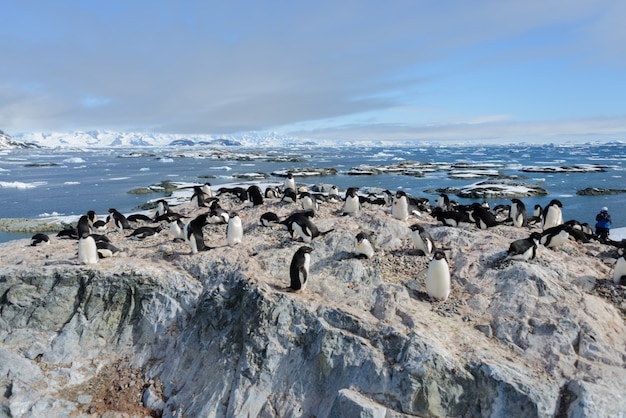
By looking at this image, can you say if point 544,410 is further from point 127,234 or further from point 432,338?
point 127,234

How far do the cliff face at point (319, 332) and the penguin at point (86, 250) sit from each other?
0.73 feet

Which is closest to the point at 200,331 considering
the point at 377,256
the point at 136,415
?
the point at 136,415

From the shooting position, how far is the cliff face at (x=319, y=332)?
23.5ft

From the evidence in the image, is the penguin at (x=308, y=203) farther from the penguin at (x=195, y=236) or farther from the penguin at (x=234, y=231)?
the penguin at (x=195, y=236)

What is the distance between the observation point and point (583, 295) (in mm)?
8586

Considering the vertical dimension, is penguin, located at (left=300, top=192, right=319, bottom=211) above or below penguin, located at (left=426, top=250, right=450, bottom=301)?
above

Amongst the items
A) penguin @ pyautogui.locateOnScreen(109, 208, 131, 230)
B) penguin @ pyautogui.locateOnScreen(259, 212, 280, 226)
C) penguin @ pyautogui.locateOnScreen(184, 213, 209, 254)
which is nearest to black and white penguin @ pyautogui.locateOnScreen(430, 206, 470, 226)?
penguin @ pyautogui.locateOnScreen(259, 212, 280, 226)

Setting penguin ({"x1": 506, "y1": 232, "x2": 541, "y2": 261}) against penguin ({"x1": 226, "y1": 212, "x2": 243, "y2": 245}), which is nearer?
penguin ({"x1": 506, "y1": 232, "x2": 541, "y2": 261})

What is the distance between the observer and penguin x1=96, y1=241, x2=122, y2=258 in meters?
11.2

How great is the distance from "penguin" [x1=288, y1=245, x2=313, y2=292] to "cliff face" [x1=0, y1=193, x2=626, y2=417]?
1.01ft

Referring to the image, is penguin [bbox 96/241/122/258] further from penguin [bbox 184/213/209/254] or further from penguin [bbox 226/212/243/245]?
penguin [bbox 226/212/243/245]

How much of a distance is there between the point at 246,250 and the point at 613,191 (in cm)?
4576

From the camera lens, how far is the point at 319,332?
324 inches

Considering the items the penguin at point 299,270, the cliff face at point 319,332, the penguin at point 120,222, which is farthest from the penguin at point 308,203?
the penguin at point 120,222
